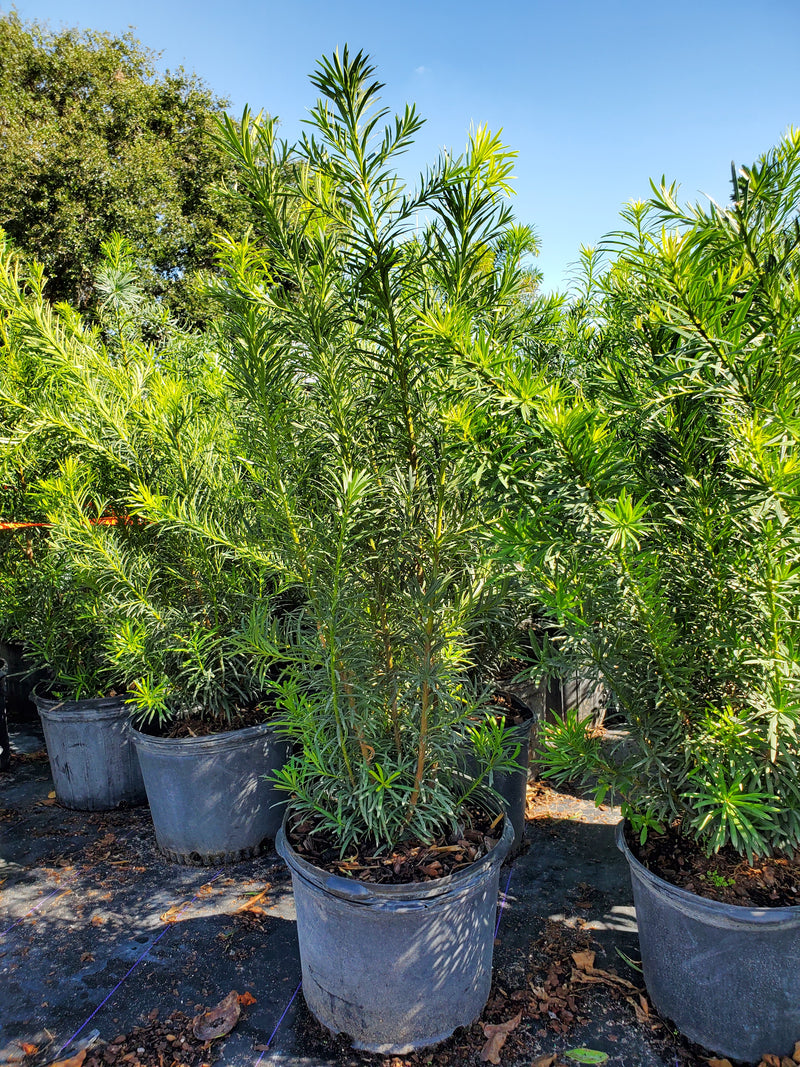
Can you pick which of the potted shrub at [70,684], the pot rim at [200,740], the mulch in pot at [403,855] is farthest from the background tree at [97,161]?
the mulch in pot at [403,855]

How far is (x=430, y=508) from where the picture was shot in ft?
5.72

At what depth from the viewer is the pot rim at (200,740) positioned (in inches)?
104

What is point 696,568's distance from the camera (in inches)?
A: 64.6

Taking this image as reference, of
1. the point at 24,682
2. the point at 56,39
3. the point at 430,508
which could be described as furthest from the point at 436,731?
the point at 56,39

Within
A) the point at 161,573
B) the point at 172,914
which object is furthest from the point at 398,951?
the point at 161,573

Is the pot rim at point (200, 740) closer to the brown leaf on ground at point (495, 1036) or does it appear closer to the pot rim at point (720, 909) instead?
the brown leaf on ground at point (495, 1036)

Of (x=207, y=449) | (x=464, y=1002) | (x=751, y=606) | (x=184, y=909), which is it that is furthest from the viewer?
(x=207, y=449)

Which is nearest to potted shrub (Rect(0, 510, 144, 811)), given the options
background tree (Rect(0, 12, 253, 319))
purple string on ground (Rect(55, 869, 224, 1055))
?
purple string on ground (Rect(55, 869, 224, 1055))

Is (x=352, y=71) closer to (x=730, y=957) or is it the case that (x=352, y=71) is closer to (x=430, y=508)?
(x=430, y=508)

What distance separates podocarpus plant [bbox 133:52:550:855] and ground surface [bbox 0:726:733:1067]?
0.57m

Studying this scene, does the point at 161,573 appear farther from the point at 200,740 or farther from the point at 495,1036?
the point at 495,1036

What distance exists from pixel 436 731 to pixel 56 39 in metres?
14.6

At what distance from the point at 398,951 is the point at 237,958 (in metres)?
0.77

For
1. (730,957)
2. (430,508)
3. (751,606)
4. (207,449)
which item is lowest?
(730,957)
